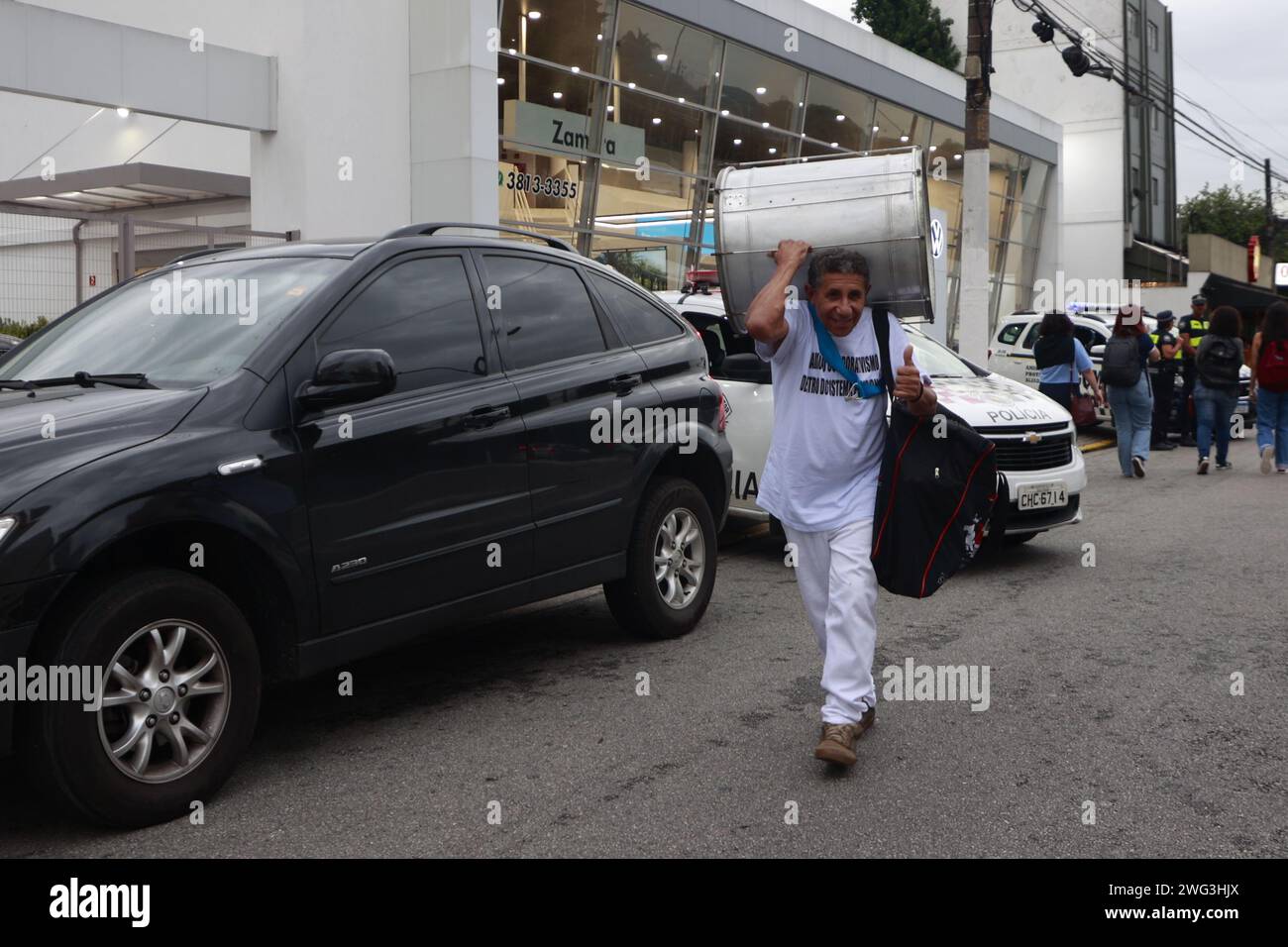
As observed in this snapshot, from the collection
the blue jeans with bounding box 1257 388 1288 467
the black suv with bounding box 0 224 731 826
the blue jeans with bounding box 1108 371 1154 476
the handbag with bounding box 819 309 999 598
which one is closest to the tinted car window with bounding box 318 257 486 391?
the black suv with bounding box 0 224 731 826

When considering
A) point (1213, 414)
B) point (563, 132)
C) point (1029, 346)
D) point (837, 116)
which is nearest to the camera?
point (1213, 414)

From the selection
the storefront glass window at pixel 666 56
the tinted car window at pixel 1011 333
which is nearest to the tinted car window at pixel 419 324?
the storefront glass window at pixel 666 56

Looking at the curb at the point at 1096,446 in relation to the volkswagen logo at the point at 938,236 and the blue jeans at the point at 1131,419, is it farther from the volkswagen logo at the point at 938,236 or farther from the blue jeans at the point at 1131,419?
the volkswagen logo at the point at 938,236

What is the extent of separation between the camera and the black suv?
3.70 metres

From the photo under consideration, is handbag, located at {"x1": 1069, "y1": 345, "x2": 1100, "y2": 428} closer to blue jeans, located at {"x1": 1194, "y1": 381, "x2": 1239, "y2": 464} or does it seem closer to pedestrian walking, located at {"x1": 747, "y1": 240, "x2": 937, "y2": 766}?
blue jeans, located at {"x1": 1194, "y1": 381, "x2": 1239, "y2": 464}

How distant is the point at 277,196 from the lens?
15.5m

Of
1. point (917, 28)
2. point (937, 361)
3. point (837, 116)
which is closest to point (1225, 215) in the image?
point (917, 28)

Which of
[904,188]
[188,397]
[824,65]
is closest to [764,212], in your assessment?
[904,188]

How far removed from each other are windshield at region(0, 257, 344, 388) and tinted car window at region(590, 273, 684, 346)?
1.63m

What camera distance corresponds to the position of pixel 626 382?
5980 mm

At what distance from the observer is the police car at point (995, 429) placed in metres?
8.34

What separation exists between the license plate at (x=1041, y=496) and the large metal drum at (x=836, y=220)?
342 centimetres

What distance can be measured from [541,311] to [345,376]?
151 cm

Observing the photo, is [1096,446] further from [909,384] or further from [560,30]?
[909,384]
